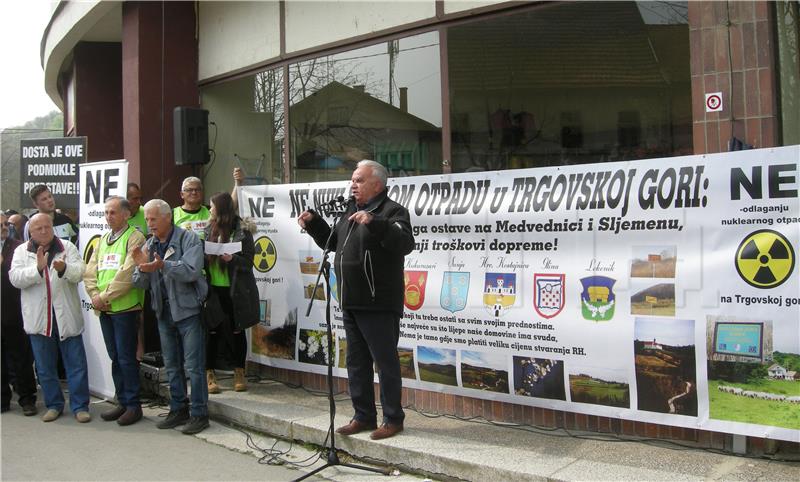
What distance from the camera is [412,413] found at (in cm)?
602

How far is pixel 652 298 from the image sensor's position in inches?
188

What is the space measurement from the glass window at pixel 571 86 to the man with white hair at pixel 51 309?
376 cm

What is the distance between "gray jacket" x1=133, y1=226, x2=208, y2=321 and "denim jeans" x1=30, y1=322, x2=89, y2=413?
1.13 m

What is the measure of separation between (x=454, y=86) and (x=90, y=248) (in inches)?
159

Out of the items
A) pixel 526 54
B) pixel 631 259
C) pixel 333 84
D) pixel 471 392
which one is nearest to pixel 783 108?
pixel 631 259

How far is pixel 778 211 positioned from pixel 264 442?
4135 mm

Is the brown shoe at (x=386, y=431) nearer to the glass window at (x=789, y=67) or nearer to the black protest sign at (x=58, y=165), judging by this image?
the glass window at (x=789, y=67)

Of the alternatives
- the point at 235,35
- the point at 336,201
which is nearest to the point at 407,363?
the point at 336,201

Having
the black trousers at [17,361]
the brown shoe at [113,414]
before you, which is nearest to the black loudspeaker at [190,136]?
the black trousers at [17,361]

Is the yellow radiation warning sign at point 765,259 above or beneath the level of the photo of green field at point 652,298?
above

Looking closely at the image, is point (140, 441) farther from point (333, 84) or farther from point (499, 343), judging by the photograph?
point (333, 84)

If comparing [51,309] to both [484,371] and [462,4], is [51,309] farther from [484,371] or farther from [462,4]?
Answer: [462,4]

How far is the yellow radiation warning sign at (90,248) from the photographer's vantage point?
293 inches

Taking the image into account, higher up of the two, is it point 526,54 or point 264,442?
point 526,54
